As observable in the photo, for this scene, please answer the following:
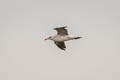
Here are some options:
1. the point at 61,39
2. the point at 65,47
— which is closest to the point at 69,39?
the point at 61,39

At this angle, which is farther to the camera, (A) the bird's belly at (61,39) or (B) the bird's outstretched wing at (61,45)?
(B) the bird's outstretched wing at (61,45)

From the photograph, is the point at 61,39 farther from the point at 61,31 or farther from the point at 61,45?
the point at 61,45

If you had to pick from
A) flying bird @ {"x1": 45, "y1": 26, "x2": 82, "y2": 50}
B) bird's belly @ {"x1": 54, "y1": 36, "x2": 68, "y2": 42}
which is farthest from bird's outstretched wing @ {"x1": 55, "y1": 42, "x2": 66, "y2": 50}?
bird's belly @ {"x1": 54, "y1": 36, "x2": 68, "y2": 42}

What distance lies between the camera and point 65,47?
1628 inches

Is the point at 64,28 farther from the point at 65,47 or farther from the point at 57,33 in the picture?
the point at 65,47

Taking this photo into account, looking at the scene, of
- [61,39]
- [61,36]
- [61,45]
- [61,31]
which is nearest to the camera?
[61,31]

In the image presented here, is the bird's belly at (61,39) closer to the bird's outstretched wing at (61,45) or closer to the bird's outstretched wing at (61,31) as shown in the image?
the bird's outstretched wing at (61,31)

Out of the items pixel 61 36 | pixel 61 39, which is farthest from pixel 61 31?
pixel 61 39

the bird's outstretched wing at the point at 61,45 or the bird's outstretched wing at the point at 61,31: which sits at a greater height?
the bird's outstretched wing at the point at 61,31

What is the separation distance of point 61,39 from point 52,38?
136 cm

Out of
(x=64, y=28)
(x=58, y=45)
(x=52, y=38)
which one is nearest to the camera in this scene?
(x=64, y=28)

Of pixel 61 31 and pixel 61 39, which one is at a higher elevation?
pixel 61 31

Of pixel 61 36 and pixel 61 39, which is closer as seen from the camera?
pixel 61 36

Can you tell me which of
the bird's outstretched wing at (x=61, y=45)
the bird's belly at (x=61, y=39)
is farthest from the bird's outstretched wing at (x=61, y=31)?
the bird's outstretched wing at (x=61, y=45)
